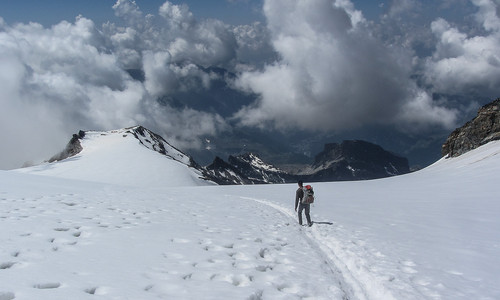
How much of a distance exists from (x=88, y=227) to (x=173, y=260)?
464 cm

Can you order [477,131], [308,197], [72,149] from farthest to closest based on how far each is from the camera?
[72,149], [477,131], [308,197]

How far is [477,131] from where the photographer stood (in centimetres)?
10381

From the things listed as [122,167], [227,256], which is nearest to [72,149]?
[122,167]

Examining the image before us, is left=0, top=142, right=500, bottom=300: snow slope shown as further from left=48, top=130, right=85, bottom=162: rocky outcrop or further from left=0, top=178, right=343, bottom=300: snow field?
left=48, top=130, right=85, bottom=162: rocky outcrop

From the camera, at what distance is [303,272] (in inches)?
364

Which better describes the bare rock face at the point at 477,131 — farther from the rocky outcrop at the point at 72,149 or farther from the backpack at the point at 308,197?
the rocky outcrop at the point at 72,149

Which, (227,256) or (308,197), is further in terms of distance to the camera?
(308,197)

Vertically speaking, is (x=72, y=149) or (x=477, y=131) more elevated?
(x=477, y=131)

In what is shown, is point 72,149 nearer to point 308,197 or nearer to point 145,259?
point 308,197

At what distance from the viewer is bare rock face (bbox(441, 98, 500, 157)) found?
328 feet

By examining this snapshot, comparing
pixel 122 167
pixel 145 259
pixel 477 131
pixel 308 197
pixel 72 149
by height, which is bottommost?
pixel 145 259

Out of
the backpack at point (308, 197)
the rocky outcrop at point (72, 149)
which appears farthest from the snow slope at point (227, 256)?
the rocky outcrop at point (72, 149)

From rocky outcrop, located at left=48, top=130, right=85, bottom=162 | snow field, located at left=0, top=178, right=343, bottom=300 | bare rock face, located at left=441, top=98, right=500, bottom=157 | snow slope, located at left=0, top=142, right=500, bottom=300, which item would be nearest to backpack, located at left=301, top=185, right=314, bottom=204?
snow slope, located at left=0, top=142, right=500, bottom=300

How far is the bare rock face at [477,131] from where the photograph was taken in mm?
100125
